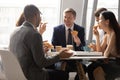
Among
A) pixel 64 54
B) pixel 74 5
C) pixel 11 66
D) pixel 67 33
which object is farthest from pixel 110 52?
pixel 74 5

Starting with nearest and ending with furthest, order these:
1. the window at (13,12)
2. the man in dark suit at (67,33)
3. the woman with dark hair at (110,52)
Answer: the woman with dark hair at (110,52)
the man in dark suit at (67,33)
the window at (13,12)

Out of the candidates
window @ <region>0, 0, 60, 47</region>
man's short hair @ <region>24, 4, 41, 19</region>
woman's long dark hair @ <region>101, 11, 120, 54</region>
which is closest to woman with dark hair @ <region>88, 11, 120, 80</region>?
woman's long dark hair @ <region>101, 11, 120, 54</region>

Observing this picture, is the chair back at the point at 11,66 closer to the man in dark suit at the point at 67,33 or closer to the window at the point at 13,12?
the man in dark suit at the point at 67,33

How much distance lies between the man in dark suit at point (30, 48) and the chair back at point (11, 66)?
0.32 feet

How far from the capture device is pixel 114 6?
5000 millimetres

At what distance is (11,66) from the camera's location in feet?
8.20

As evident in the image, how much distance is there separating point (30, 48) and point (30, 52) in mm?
48

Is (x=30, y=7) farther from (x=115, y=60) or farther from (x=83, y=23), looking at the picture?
(x=83, y=23)

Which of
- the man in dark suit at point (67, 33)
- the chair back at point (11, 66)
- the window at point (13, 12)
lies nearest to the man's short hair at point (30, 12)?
the chair back at point (11, 66)

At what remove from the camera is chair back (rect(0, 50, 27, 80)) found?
245cm

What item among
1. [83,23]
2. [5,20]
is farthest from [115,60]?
[5,20]

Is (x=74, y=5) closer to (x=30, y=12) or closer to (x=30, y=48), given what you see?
(x=30, y=12)

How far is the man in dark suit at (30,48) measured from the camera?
8.16 feet

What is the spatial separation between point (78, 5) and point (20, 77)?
2.66 m
